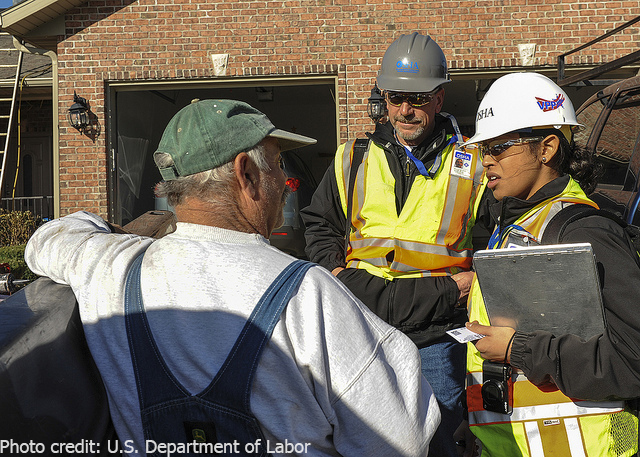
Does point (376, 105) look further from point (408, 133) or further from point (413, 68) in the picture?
point (408, 133)

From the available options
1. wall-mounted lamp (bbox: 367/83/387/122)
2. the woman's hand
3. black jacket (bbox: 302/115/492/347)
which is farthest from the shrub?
the woman's hand

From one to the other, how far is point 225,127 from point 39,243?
58 centimetres

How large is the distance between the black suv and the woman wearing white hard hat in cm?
124

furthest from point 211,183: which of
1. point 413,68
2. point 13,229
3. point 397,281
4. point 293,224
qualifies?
Answer: point 13,229

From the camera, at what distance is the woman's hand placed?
1943mm

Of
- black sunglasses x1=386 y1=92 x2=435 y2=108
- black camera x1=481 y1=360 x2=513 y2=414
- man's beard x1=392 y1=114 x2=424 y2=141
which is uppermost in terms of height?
black sunglasses x1=386 y1=92 x2=435 y2=108

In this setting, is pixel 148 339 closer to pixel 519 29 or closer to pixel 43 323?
pixel 43 323

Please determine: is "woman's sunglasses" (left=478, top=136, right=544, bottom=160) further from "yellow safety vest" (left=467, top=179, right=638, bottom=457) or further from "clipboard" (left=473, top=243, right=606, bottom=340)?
"clipboard" (left=473, top=243, right=606, bottom=340)

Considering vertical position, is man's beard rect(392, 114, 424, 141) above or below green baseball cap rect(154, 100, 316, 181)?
above

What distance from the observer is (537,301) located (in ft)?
6.27

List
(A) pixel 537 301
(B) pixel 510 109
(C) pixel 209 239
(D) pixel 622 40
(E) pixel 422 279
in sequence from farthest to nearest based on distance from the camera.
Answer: (D) pixel 622 40
(E) pixel 422 279
(B) pixel 510 109
(A) pixel 537 301
(C) pixel 209 239

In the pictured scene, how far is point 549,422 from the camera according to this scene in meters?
1.92

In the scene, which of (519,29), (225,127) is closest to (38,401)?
(225,127)

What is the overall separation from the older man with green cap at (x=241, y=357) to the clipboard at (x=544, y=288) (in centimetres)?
56
